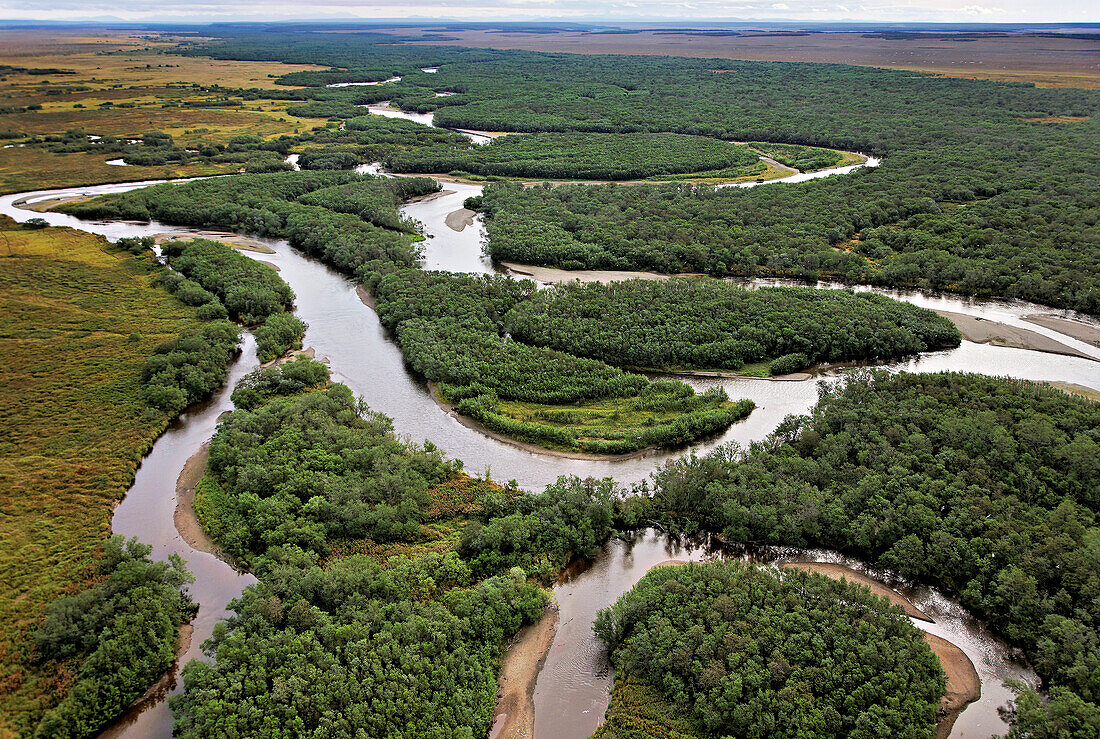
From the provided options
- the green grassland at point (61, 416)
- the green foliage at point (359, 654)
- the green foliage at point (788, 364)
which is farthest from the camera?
the green foliage at point (788, 364)

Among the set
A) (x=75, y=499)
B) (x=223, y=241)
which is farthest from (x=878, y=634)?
(x=223, y=241)

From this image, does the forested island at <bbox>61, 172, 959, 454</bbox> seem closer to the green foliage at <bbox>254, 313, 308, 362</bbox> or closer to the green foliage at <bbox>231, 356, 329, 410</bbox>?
the green foliage at <bbox>254, 313, 308, 362</bbox>

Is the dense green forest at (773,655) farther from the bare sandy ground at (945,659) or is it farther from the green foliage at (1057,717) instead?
the green foliage at (1057,717)

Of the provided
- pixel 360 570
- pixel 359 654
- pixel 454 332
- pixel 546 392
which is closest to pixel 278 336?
pixel 454 332

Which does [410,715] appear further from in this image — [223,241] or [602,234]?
[223,241]

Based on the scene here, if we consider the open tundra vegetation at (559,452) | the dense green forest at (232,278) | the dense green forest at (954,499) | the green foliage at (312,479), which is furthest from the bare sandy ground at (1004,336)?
the dense green forest at (232,278)

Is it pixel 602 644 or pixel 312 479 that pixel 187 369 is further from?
pixel 602 644
